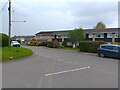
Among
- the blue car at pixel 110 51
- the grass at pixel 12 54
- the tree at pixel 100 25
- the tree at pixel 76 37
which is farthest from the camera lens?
the tree at pixel 100 25

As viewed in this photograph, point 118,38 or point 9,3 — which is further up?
point 9,3

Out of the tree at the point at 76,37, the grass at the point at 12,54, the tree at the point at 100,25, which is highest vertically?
the tree at the point at 100,25

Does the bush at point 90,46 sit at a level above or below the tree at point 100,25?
below

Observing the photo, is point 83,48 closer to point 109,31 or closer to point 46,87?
point 46,87

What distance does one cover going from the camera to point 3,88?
7.32m

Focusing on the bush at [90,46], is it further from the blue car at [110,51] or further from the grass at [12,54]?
the grass at [12,54]

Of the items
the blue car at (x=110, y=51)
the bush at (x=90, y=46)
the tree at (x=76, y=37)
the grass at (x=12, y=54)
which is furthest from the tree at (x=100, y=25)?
the grass at (x=12, y=54)

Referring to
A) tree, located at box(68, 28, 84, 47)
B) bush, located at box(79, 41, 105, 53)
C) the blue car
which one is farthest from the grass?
tree, located at box(68, 28, 84, 47)

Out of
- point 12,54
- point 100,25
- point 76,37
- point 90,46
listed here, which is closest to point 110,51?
point 90,46

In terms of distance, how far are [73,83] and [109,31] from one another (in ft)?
190

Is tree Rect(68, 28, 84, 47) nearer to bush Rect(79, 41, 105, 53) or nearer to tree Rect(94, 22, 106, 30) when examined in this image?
bush Rect(79, 41, 105, 53)

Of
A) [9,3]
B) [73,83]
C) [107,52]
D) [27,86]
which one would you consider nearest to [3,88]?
[27,86]

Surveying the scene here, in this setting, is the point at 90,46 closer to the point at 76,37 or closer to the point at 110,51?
the point at 110,51

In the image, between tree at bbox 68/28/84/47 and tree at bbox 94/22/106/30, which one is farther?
tree at bbox 94/22/106/30
